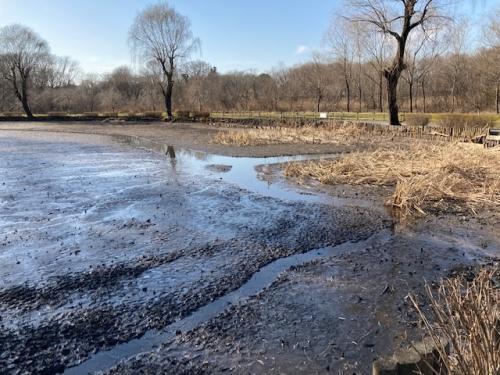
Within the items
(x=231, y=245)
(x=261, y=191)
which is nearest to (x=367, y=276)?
(x=231, y=245)

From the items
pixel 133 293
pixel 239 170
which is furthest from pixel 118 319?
pixel 239 170

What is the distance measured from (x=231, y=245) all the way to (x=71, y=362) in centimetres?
358

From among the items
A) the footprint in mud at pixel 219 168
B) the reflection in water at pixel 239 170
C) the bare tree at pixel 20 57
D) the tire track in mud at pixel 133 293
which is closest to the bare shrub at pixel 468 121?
the reflection in water at pixel 239 170

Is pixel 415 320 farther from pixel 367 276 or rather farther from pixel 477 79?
pixel 477 79

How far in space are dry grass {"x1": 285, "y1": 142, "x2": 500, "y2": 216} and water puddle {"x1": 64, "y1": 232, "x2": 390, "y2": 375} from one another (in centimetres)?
301

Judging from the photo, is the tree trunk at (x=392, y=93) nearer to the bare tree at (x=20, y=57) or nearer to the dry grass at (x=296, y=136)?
the dry grass at (x=296, y=136)

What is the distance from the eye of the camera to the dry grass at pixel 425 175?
32.3 ft

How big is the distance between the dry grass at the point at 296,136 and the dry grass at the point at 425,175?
8514 mm

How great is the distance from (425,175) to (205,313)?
282 inches

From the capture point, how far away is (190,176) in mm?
14000

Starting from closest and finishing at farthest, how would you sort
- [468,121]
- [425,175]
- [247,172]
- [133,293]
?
[133,293] < [425,175] < [247,172] < [468,121]

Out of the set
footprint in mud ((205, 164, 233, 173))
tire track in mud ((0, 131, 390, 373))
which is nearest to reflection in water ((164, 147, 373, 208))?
footprint in mud ((205, 164, 233, 173))

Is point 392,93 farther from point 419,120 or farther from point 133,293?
point 133,293

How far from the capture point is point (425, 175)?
10.5m
